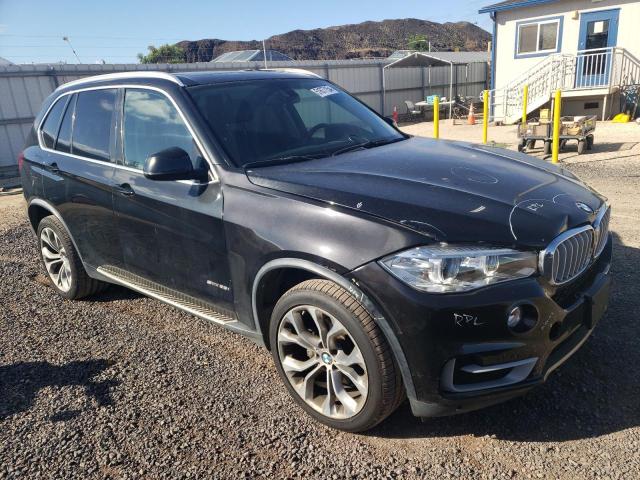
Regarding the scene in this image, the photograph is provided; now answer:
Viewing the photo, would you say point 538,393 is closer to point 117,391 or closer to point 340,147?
point 340,147

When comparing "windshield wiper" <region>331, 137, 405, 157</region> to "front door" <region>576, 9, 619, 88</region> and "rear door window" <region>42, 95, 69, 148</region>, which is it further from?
"front door" <region>576, 9, 619, 88</region>

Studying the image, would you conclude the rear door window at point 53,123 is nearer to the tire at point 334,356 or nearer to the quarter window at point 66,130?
the quarter window at point 66,130

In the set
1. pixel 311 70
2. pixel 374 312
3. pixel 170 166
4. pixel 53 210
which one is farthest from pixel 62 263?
pixel 311 70

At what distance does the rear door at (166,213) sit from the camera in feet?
10.2

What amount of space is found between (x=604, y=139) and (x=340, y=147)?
1152 cm

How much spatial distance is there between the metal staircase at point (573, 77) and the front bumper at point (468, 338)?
56.3 ft

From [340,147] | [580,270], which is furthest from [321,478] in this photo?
[340,147]

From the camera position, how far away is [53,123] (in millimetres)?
4535

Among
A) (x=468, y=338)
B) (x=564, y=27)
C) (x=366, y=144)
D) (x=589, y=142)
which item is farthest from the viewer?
(x=564, y=27)

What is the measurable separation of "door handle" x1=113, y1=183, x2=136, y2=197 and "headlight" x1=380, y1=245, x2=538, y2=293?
2086 millimetres

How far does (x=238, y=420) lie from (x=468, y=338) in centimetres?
140

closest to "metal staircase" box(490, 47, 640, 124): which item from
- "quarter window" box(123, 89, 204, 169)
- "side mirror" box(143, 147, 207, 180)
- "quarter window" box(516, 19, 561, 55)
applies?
"quarter window" box(516, 19, 561, 55)

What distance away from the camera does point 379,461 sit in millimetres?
2521

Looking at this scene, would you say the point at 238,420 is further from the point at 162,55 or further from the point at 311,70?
the point at 162,55
